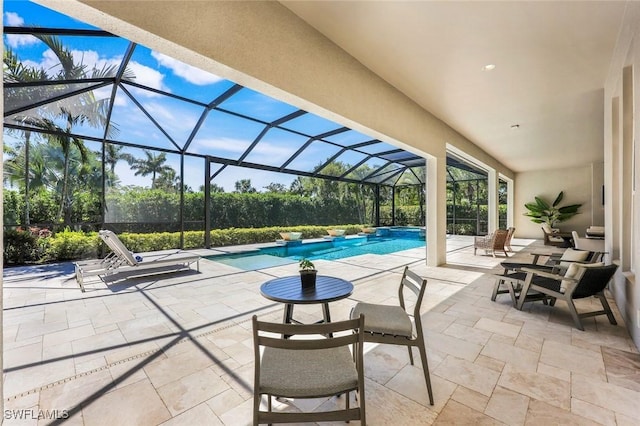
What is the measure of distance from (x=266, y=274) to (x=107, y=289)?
2.84 meters

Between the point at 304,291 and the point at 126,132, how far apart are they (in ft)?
25.8

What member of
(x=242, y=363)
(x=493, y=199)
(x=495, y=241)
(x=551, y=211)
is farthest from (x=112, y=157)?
(x=551, y=211)

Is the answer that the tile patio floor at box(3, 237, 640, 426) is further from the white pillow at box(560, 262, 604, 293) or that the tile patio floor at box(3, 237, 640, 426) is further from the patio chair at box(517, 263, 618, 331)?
the white pillow at box(560, 262, 604, 293)

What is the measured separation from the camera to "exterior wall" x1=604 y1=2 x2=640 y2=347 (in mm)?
2836

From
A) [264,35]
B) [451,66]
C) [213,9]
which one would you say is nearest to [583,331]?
[451,66]

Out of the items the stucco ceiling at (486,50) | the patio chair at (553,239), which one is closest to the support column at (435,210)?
the stucco ceiling at (486,50)

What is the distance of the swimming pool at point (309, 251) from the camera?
786cm

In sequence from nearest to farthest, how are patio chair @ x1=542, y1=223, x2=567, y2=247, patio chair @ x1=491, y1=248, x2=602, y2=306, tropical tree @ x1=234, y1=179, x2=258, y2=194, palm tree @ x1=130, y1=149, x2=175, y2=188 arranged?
patio chair @ x1=491, y1=248, x2=602, y2=306, palm tree @ x1=130, y1=149, x2=175, y2=188, patio chair @ x1=542, y1=223, x2=567, y2=247, tropical tree @ x1=234, y1=179, x2=258, y2=194

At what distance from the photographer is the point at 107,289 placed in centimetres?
490

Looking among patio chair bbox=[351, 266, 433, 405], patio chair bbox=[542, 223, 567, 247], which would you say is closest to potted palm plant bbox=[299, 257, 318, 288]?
patio chair bbox=[351, 266, 433, 405]

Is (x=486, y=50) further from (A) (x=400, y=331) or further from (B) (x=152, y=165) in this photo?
(B) (x=152, y=165)

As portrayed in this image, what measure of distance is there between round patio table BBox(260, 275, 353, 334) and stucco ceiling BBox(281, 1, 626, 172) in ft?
9.95

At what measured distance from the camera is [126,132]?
7551 mm

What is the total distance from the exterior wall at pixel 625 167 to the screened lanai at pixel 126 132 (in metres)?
4.02
